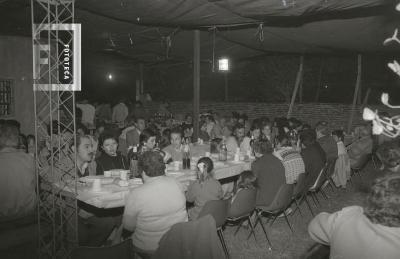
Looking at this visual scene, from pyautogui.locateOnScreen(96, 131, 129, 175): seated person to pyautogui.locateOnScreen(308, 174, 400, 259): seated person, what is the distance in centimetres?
338

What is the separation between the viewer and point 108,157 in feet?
16.7

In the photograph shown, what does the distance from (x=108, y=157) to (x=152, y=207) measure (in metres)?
2.22

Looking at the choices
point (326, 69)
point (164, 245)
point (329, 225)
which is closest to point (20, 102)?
point (164, 245)

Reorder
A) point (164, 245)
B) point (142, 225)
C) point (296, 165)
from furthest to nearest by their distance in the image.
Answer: point (296, 165), point (142, 225), point (164, 245)

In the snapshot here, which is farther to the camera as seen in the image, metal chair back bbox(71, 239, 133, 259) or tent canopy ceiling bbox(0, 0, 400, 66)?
tent canopy ceiling bbox(0, 0, 400, 66)

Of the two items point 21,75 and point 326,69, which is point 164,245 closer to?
point 21,75

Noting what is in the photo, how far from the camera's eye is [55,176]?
4262 millimetres

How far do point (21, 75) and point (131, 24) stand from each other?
4039 millimetres

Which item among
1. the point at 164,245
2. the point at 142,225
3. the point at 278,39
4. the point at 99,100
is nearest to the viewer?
the point at 164,245

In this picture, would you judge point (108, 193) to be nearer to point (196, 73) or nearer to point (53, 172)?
point (53, 172)

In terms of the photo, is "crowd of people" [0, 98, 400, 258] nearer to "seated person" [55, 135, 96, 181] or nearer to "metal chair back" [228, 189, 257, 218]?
"seated person" [55, 135, 96, 181]

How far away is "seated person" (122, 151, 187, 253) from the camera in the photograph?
3045 mm

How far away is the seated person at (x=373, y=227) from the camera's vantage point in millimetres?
2009

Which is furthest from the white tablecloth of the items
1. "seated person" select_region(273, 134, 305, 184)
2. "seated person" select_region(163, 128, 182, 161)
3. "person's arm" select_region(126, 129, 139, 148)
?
"person's arm" select_region(126, 129, 139, 148)
